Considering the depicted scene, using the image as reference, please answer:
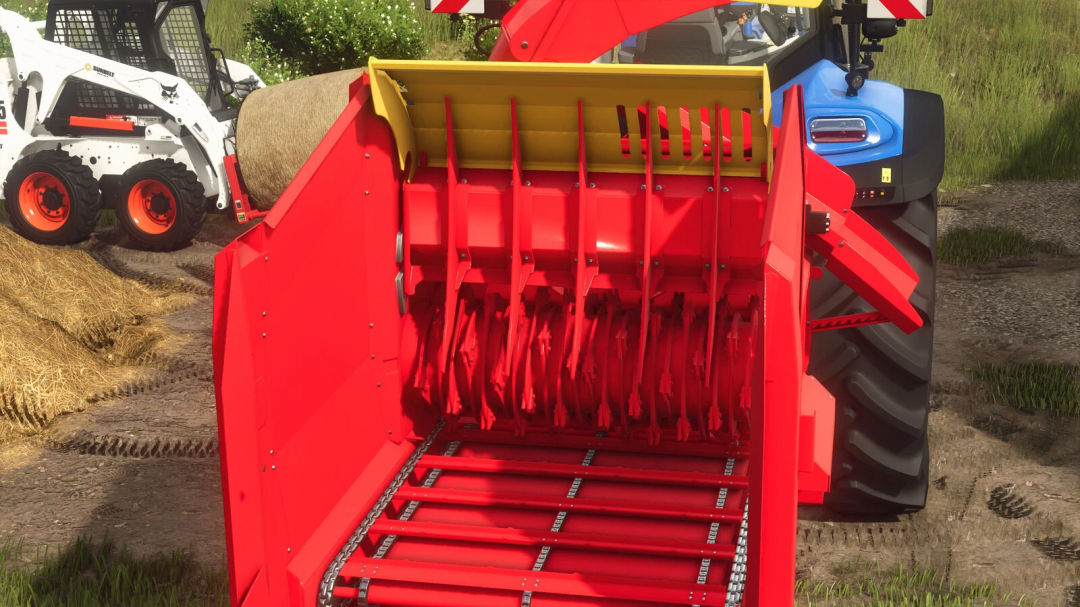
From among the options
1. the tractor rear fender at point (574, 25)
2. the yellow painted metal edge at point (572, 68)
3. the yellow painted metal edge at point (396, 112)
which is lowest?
the yellow painted metal edge at point (396, 112)

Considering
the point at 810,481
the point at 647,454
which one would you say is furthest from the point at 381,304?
the point at 810,481

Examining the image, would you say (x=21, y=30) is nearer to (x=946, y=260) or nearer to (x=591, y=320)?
(x=591, y=320)

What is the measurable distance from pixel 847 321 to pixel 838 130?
603 mm

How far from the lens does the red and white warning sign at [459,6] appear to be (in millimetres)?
3189

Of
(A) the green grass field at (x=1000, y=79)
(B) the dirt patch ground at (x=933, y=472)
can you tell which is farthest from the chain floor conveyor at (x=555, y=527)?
(A) the green grass field at (x=1000, y=79)

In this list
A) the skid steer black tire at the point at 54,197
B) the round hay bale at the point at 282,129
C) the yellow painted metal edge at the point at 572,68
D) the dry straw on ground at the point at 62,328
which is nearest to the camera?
the yellow painted metal edge at the point at 572,68

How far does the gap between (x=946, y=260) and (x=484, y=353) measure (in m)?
4.77

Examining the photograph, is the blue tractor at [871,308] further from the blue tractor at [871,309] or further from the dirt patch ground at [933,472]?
the dirt patch ground at [933,472]

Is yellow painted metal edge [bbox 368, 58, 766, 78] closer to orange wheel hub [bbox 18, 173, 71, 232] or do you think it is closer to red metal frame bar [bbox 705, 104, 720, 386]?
red metal frame bar [bbox 705, 104, 720, 386]

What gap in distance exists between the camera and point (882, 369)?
3000 mm

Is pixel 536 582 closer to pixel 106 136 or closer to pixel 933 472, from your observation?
pixel 933 472

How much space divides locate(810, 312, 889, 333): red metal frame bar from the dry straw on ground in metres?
3.41

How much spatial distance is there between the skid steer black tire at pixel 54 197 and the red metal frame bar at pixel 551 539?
227 inches

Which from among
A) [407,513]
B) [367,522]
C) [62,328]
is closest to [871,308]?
[407,513]
